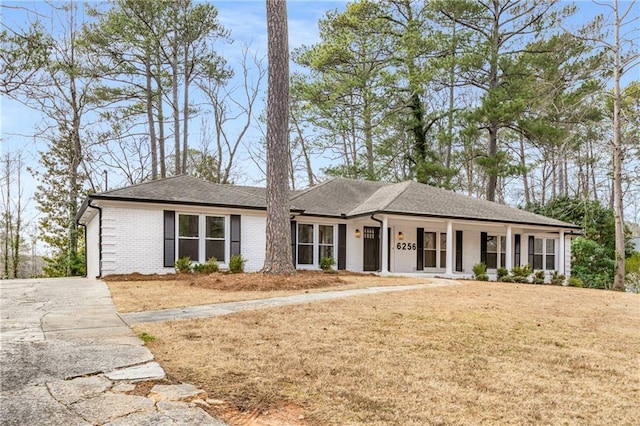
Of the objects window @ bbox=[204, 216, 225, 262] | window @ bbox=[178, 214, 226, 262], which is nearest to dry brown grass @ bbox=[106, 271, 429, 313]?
window @ bbox=[178, 214, 226, 262]

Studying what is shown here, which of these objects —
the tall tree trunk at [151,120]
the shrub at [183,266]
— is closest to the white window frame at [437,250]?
the shrub at [183,266]

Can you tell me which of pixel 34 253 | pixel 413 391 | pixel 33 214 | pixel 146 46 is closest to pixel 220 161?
pixel 146 46

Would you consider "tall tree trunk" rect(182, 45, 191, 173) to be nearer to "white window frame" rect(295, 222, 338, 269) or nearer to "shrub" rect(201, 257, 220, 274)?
"white window frame" rect(295, 222, 338, 269)

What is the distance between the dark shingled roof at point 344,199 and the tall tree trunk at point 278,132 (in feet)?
12.4

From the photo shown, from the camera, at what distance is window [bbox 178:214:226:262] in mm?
14367

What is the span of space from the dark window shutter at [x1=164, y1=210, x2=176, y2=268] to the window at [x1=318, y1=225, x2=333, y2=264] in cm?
550

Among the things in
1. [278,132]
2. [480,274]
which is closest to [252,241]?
[278,132]

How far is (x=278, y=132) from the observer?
37.7 feet

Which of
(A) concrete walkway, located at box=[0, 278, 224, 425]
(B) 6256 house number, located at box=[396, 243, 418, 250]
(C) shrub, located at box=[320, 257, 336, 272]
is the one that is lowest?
(C) shrub, located at box=[320, 257, 336, 272]

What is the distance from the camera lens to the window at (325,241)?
56.2ft

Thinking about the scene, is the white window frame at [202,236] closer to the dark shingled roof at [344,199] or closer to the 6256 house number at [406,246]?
the dark shingled roof at [344,199]

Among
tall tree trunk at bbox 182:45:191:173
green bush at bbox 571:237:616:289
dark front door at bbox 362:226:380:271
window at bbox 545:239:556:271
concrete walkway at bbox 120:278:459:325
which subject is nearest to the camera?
concrete walkway at bbox 120:278:459:325

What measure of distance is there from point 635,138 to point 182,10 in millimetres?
24332

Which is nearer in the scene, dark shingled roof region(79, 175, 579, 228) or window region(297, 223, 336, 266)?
dark shingled roof region(79, 175, 579, 228)
